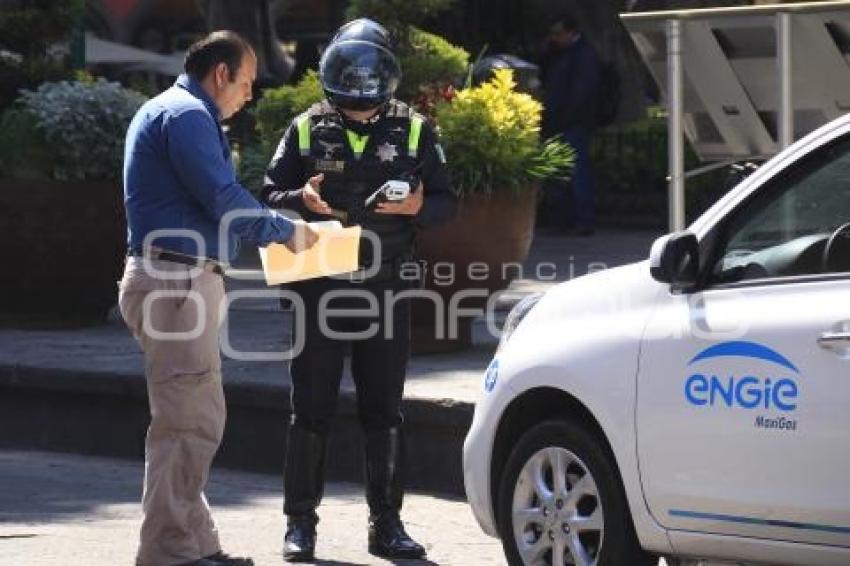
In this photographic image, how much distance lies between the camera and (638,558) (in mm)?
6840

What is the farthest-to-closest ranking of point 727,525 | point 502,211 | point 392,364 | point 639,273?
point 502,211 → point 392,364 → point 639,273 → point 727,525

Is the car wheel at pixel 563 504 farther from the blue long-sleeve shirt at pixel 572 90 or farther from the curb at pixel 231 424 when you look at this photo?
the blue long-sleeve shirt at pixel 572 90

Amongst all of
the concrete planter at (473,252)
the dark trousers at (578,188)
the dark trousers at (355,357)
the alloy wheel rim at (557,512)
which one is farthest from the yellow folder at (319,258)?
the dark trousers at (578,188)

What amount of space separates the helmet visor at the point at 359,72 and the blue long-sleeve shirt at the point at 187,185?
0.83 m

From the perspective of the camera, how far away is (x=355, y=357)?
27.0ft

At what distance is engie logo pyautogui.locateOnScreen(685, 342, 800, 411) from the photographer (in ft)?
20.2

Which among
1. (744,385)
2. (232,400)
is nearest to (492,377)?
(744,385)

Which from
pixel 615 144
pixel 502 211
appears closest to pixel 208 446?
pixel 502 211

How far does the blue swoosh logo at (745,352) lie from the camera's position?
243 inches

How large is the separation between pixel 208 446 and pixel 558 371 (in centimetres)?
131

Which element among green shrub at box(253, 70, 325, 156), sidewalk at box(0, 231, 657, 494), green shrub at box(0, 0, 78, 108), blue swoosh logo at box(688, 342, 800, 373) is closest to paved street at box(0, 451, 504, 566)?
sidewalk at box(0, 231, 657, 494)

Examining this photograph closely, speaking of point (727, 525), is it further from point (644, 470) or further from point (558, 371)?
point (558, 371)

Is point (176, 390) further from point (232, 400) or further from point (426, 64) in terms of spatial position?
point (426, 64)

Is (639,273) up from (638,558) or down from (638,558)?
up
